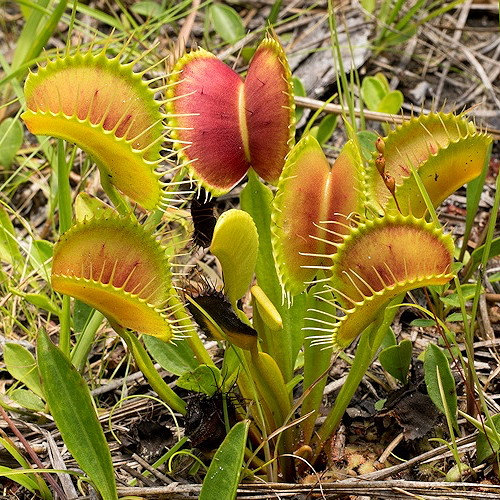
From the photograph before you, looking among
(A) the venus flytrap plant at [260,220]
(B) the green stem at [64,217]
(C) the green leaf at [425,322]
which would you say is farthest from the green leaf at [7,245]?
(C) the green leaf at [425,322]

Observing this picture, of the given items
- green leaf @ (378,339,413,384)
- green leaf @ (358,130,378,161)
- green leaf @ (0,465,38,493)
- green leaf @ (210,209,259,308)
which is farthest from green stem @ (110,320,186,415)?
green leaf @ (358,130,378,161)

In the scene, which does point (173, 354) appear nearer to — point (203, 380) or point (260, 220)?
point (203, 380)

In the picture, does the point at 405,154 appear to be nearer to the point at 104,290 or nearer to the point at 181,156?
the point at 181,156

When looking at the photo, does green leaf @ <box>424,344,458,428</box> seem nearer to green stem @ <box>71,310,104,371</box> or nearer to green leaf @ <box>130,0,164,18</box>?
green stem @ <box>71,310,104,371</box>

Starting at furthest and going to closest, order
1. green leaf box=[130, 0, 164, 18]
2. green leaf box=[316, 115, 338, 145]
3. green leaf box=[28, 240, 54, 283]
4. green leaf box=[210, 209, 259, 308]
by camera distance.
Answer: green leaf box=[130, 0, 164, 18] < green leaf box=[316, 115, 338, 145] < green leaf box=[28, 240, 54, 283] < green leaf box=[210, 209, 259, 308]

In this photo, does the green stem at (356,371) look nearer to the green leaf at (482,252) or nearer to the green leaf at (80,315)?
the green leaf at (482,252)

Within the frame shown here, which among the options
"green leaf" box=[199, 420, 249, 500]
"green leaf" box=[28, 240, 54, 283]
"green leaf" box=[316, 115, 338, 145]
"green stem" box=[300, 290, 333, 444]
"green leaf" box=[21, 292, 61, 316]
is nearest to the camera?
"green leaf" box=[199, 420, 249, 500]

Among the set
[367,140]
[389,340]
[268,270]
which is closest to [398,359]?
[389,340]
